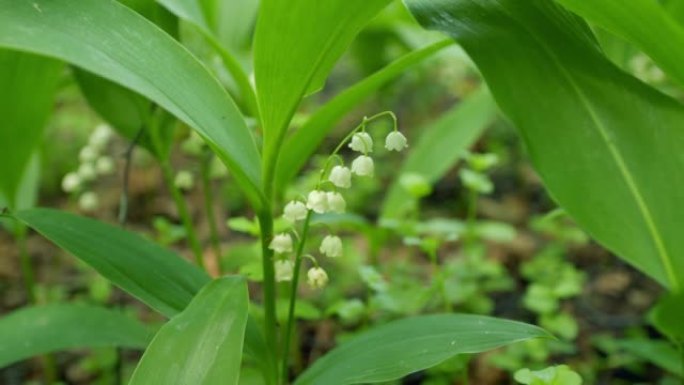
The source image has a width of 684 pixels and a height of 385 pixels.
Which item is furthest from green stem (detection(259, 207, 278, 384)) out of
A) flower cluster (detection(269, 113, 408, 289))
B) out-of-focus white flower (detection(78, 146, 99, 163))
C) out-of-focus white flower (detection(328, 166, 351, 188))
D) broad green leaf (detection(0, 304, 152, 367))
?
out-of-focus white flower (detection(78, 146, 99, 163))

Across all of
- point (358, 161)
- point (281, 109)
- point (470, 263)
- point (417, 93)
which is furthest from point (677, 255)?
point (417, 93)

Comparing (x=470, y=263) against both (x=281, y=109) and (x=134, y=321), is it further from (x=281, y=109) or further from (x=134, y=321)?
(x=281, y=109)

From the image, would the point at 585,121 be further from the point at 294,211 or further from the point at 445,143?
the point at 445,143

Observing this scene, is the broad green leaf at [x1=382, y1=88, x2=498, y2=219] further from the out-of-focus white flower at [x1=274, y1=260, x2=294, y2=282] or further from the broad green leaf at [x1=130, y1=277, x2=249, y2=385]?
the broad green leaf at [x1=130, y1=277, x2=249, y2=385]

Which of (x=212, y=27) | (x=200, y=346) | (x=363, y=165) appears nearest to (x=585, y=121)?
(x=363, y=165)

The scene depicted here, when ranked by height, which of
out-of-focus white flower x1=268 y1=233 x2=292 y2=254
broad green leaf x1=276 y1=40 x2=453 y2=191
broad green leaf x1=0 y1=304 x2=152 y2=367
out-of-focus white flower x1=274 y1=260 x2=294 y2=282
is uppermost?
broad green leaf x1=276 y1=40 x2=453 y2=191

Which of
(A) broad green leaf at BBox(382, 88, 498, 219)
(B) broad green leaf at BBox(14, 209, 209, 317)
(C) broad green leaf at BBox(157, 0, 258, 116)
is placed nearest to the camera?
(B) broad green leaf at BBox(14, 209, 209, 317)

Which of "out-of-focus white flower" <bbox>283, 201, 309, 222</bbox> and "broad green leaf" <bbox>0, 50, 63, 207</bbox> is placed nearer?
"out-of-focus white flower" <bbox>283, 201, 309, 222</bbox>
